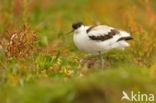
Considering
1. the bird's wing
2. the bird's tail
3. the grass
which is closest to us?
the grass

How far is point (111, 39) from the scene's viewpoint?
36.8 ft

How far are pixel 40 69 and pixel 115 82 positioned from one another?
2178mm

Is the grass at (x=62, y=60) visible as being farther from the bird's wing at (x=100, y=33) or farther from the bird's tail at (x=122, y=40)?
the bird's wing at (x=100, y=33)

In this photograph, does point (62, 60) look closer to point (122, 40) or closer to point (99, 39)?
point (99, 39)

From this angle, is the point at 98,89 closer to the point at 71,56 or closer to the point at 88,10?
the point at 71,56

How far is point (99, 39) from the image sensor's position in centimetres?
→ 1108

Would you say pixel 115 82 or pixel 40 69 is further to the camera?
pixel 40 69

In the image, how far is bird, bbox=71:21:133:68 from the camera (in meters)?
11.0

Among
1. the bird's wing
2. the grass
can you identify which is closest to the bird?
the bird's wing

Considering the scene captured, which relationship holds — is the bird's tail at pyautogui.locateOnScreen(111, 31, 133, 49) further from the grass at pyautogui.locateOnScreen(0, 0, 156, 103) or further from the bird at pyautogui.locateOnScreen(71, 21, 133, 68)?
the grass at pyautogui.locateOnScreen(0, 0, 156, 103)

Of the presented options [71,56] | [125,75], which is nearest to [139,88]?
[125,75]

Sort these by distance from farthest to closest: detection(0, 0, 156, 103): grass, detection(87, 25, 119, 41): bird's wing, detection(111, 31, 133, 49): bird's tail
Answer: detection(111, 31, 133, 49): bird's tail → detection(87, 25, 119, 41): bird's wing → detection(0, 0, 156, 103): grass

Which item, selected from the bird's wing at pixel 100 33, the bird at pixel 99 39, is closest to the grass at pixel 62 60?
the bird at pixel 99 39

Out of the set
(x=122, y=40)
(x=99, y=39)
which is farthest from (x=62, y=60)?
(x=122, y=40)
